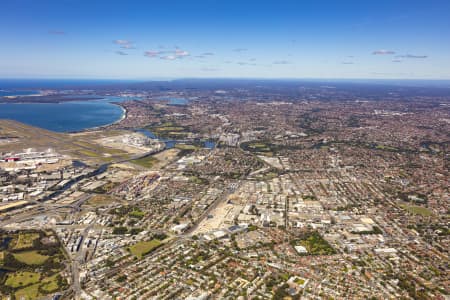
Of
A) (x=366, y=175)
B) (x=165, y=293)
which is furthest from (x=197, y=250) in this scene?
(x=366, y=175)

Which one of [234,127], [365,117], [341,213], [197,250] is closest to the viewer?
[197,250]

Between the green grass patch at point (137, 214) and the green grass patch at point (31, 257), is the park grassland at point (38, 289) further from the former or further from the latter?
the green grass patch at point (137, 214)

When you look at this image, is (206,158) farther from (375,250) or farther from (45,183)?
(375,250)

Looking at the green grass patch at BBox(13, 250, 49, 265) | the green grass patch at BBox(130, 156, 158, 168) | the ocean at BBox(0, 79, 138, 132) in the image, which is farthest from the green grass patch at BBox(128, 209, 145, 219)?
the ocean at BBox(0, 79, 138, 132)

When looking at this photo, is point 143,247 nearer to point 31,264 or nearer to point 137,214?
point 137,214

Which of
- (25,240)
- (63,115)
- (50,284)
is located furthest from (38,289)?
(63,115)

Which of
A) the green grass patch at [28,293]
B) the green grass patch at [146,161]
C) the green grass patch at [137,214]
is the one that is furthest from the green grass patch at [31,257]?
the green grass patch at [146,161]
